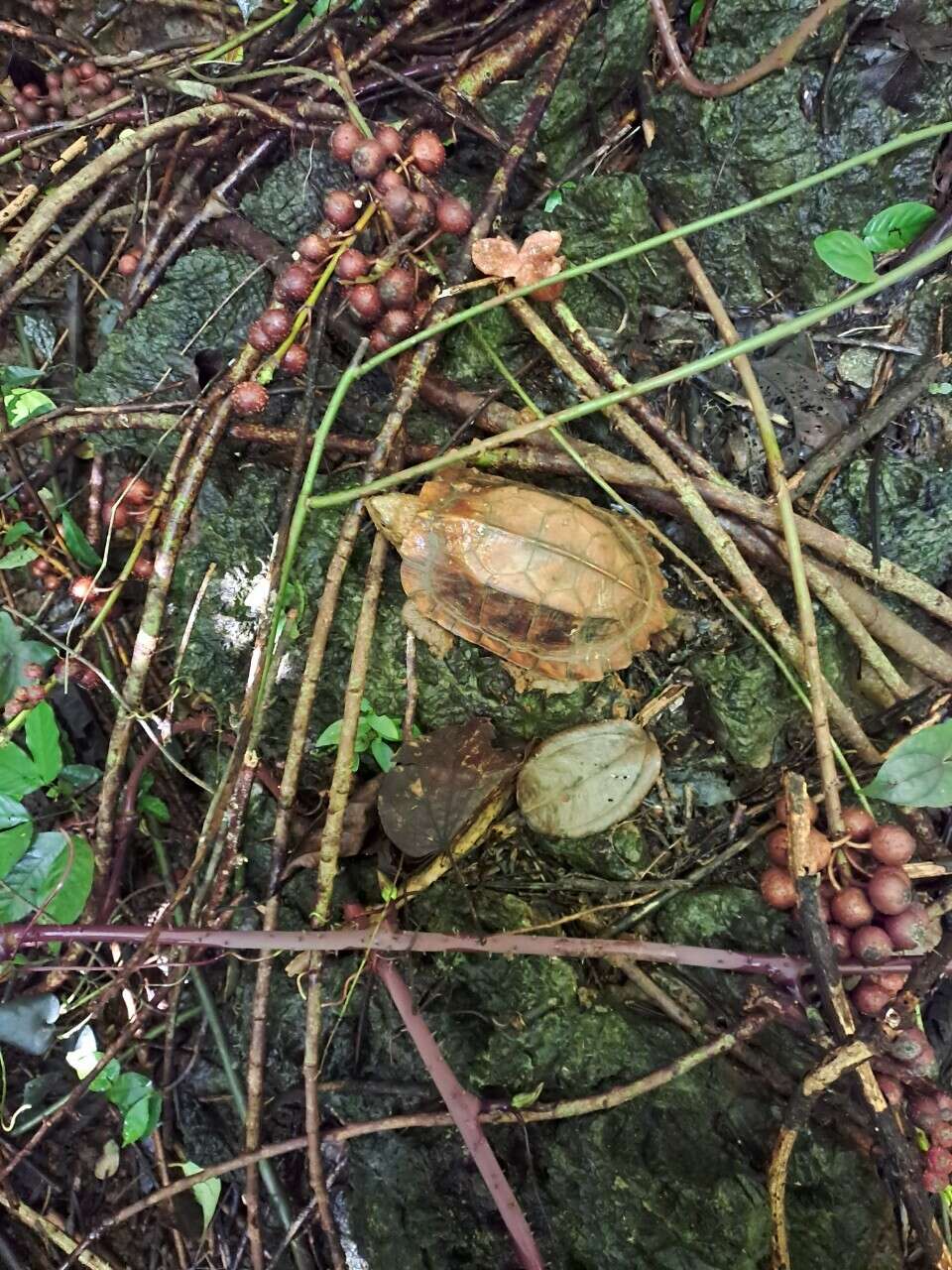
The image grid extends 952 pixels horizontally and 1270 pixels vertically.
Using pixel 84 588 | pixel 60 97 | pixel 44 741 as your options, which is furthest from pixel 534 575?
pixel 60 97

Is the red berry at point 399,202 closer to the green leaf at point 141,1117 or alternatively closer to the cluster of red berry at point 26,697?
the cluster of red berry at point 26,697

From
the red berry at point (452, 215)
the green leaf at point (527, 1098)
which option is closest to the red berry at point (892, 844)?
the green leaf at point (527, 1098)

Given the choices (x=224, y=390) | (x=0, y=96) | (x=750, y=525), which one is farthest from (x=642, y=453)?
(x=0, y=96)

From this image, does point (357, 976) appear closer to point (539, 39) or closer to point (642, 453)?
point (642, 453)

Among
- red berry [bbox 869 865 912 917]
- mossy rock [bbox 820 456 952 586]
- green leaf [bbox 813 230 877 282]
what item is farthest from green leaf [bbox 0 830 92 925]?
green leaf [bbox 813 230 877 282]

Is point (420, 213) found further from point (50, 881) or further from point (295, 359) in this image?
point (50, 881)
